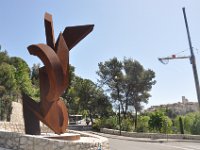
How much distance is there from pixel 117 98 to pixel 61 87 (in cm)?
3055

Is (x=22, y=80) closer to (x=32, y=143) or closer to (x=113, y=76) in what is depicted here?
(x=113, y=76)

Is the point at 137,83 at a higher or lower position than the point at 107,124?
higher

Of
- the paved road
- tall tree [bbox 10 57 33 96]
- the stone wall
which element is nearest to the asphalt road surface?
the paved road

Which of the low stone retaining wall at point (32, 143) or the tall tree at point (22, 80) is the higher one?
the tall tree at point (22, 80)

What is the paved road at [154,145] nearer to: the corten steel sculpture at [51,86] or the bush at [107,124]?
the corten steel sculpture at [51,86]

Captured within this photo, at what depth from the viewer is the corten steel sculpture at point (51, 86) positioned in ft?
49.3

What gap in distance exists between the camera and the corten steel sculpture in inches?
592

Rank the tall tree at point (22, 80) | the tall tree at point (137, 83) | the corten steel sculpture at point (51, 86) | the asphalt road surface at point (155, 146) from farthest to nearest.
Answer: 1. the tall tree at point (22, 80)
2. the tall tree at point (137, 83)
3. the asphalt road surface at point (155, 146)
4. the corten steel sculpture at point (51, 86)

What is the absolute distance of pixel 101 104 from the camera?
46156 mm

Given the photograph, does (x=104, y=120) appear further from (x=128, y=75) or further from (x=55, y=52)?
(x=55, y=52)

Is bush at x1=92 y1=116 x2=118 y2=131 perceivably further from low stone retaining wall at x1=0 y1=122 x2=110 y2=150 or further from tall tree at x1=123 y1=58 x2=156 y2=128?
low stone retaining wall at x1=0 y1=122 x2=110 y2=150

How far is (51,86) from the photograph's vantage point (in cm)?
1514

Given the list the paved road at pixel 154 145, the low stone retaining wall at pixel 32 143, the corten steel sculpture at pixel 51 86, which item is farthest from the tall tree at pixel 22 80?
the low stone retaining wall at pixel 32 143

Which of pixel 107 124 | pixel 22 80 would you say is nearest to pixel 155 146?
pixel 107 124
